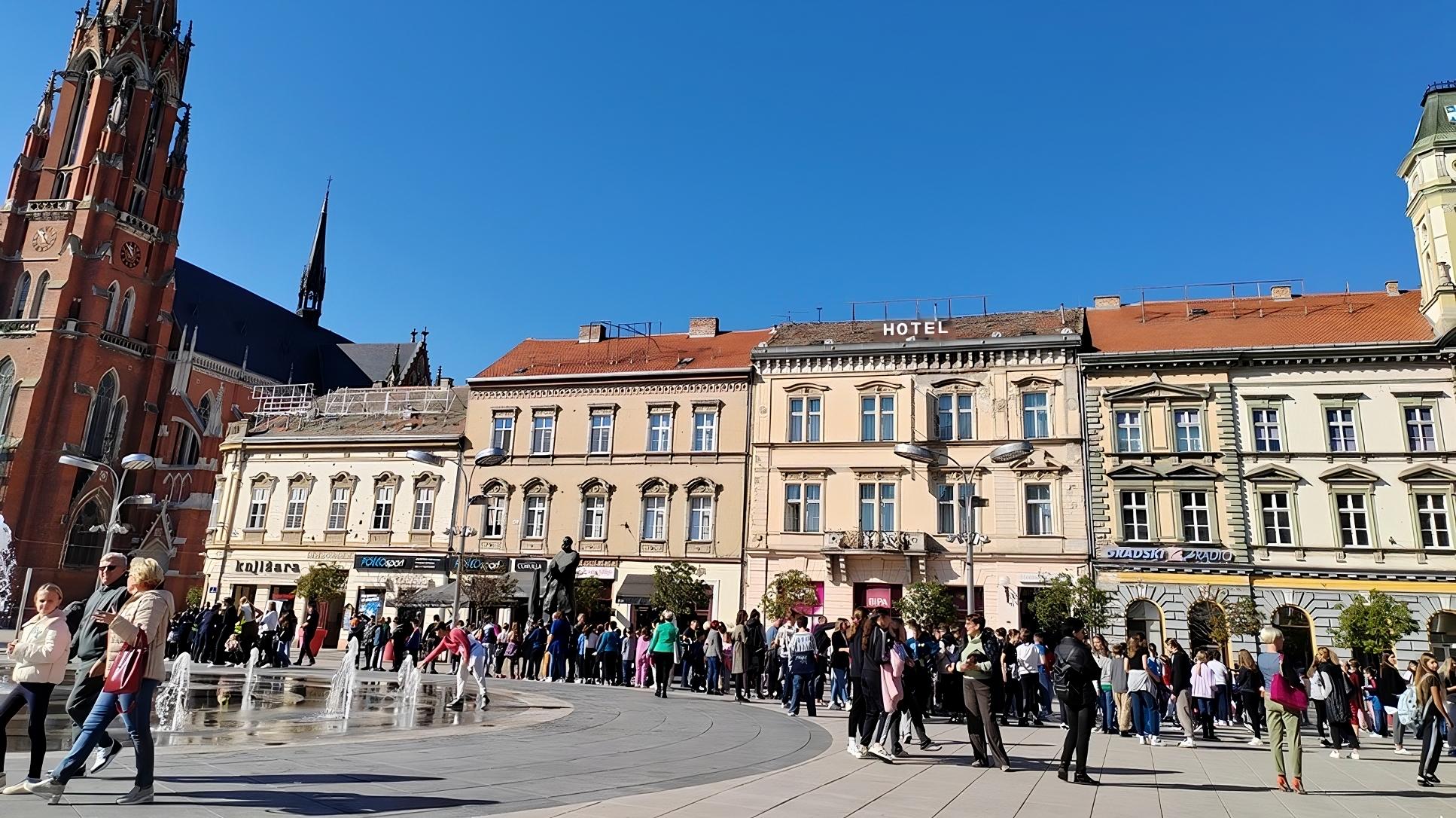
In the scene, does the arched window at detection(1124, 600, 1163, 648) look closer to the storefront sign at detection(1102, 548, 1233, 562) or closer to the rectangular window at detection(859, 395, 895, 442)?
the storefront sign at detection(1102, 548, 1233, 562)

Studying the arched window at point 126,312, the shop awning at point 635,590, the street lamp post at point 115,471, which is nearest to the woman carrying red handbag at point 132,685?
the street lamp post at point 115,471

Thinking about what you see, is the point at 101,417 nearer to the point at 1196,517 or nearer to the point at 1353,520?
the point at 1196,517

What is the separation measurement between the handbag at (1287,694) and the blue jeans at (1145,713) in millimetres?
5324

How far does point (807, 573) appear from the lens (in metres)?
36.4

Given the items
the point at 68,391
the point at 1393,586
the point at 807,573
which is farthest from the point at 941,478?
the point at 68,391

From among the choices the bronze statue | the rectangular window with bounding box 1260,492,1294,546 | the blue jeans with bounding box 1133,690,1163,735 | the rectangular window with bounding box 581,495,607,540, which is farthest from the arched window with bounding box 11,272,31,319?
the rectangular window with bounding box 1260,492,1294,546

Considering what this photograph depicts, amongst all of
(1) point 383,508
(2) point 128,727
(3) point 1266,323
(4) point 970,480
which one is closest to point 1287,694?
(2) point 128,727

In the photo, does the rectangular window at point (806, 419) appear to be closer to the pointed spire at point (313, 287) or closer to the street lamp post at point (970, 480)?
the street lamp post at point (970, 480)

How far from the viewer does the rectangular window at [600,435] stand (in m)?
40.8

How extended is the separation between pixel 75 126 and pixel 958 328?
62220 mm

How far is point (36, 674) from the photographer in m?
6.84

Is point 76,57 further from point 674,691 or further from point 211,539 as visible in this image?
point 674,691

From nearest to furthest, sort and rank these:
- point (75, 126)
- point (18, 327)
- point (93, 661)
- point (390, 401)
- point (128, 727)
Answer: point (128, 727)
point (93, 661)
point (390, 401)
point (18, 327)
point (75, 126)

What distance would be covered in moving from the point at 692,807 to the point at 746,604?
1169 inches
